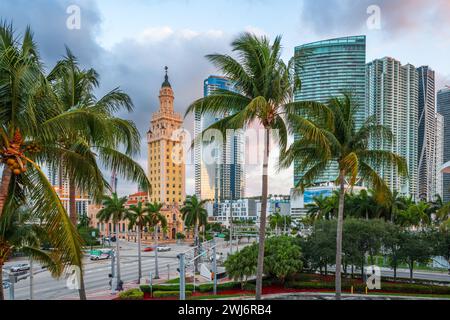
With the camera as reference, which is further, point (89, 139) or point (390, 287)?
point (390, 287)

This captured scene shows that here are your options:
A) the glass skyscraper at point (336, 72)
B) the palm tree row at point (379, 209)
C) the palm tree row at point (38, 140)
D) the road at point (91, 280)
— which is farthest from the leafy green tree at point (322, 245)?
the palm tree row at point (38, 140)

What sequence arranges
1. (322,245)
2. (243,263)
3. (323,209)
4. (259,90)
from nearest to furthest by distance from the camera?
1. (259,90)
2. (243,263)
3. (322,245)
4. (323,209)

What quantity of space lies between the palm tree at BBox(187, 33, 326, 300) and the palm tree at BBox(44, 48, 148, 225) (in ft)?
9.49

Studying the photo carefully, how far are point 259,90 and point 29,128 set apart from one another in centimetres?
807

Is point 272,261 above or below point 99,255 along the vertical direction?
above

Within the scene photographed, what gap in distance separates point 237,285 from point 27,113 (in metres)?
26.3

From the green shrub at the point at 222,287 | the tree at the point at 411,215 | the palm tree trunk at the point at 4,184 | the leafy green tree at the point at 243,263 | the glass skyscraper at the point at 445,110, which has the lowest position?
the green shrub at the point at 222,287

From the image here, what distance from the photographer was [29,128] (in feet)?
21.3

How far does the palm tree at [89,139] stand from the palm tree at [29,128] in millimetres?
519

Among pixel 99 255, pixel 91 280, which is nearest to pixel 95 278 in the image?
pixel 91 280

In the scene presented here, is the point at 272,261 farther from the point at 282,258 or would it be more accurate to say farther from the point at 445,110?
the point at 445,110

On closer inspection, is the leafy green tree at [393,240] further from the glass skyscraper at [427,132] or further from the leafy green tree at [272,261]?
the glass skyscraper at [427,132]

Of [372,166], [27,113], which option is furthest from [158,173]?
[27,113]

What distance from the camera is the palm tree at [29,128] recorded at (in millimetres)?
6215
